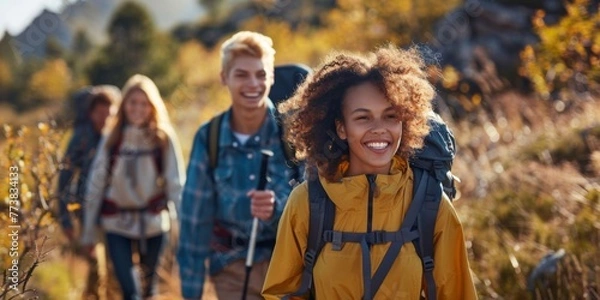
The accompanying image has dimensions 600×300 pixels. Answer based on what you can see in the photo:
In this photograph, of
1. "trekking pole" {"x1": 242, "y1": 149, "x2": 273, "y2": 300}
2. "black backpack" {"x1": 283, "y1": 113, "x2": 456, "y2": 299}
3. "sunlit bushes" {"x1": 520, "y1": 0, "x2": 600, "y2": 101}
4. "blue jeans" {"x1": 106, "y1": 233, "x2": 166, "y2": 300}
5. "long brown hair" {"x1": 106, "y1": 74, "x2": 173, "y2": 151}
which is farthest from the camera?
"sunlit bushes" {"x1": 520, "y1": 0, "x2": 600, "y2": 101}

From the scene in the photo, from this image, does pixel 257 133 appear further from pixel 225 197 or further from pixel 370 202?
pixel 370 202

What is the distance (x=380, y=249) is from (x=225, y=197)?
4.98ft

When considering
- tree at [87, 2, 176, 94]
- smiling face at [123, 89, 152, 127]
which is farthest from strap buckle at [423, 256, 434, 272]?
tree at [87, 2, 176, 94]

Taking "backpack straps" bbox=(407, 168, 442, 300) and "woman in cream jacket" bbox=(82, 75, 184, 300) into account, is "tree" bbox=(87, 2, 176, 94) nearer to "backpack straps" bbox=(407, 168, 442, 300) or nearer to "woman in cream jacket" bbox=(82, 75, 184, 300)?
"woman in cream jacket" bbox=(82, 75, 184, 300)

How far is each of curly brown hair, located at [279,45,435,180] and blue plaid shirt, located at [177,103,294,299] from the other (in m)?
1.08

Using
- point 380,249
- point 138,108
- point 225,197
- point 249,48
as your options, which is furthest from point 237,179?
point 138,108

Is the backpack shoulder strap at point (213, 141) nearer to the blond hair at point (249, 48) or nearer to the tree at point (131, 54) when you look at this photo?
the blond hair at point (249, 48)

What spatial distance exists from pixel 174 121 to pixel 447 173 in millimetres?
15186

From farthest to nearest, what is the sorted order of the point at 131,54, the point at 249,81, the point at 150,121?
the point at 131,54 < the point at 150,121 < the point at 249,81

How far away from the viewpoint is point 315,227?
2.93 meters

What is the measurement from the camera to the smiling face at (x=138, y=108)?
6395mm

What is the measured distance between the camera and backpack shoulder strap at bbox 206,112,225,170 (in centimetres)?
425

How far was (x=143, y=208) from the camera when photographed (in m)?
6.34

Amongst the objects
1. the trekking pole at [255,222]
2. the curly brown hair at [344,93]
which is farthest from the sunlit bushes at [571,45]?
the curly brown hair at [344,93]
